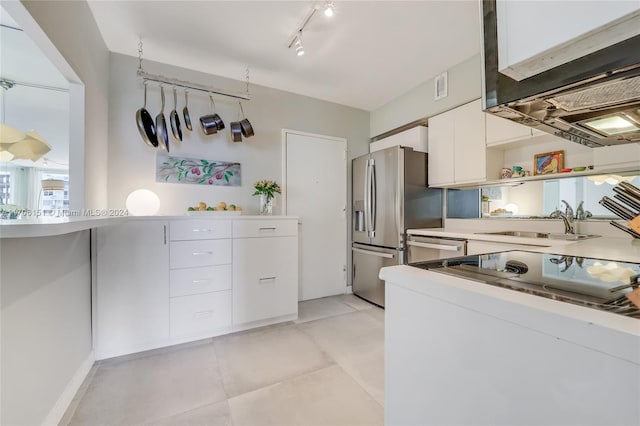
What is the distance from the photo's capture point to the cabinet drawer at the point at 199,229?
2.15m

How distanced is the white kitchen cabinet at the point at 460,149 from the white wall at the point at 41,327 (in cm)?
307

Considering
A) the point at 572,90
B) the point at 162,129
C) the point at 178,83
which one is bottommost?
the point at 572,90

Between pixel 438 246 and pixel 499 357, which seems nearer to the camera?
pixel 499 357

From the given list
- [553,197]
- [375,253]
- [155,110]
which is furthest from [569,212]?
[155,110]

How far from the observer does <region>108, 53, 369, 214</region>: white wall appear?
2.41 meters

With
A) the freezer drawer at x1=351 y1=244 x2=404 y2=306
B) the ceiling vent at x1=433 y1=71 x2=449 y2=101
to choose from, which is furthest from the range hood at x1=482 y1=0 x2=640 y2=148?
the freezer drawer at x1=351 y1=244 x2=404 y2=306

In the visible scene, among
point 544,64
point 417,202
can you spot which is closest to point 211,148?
point 417,202

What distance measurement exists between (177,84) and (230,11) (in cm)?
91

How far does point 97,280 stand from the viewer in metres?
1.92

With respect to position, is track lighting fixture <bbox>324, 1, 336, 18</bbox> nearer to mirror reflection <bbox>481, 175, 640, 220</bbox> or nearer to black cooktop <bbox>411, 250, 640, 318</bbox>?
black cooktop <bbox>411, 250, 640, 318</bbox>

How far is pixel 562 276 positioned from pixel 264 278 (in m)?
2.18

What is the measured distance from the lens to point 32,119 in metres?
1.95

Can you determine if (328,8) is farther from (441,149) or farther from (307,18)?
(441,149)

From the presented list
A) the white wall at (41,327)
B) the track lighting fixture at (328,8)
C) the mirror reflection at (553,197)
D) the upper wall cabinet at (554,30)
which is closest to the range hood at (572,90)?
the upper wall cabinet at (554,30)
